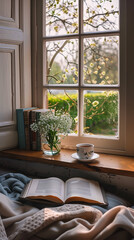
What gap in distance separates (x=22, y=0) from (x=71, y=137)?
1089 millimetres

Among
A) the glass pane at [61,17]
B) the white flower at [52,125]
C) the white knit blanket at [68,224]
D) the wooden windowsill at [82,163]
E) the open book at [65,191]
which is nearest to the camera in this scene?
the white knit blanket at [68,224]

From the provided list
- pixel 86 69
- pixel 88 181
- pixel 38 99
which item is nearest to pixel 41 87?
pixel 38 99

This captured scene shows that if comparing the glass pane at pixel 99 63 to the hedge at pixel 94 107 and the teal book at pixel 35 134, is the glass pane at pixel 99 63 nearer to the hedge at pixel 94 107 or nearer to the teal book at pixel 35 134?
the hedge at pixel 94 107

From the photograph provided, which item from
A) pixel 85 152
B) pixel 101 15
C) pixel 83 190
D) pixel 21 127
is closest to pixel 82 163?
pixel 85 152

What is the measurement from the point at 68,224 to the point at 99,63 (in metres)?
1.30

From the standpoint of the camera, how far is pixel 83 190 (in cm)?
172

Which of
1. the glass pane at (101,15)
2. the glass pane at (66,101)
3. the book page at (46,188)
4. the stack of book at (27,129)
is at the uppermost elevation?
the glass pane at (101,15)

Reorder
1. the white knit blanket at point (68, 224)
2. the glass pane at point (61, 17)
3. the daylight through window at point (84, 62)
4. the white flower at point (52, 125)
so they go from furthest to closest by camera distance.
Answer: the glass pane at point (61, 17)
the daylight through window at point (84, 62)
the white flower at point (52, 125)
the white knit blanket at point (68, 224)

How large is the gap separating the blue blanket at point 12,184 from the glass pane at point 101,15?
3.80ft

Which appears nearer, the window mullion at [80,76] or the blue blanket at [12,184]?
the blue blanket at [12,184]

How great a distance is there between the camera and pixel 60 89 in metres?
2.33

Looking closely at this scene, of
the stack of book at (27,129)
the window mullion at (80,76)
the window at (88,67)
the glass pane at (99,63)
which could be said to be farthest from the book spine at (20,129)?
the glass pane at (99,63)

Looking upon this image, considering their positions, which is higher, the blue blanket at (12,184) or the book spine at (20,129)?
the book spine at (20,129)

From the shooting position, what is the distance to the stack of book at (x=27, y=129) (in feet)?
7.26
